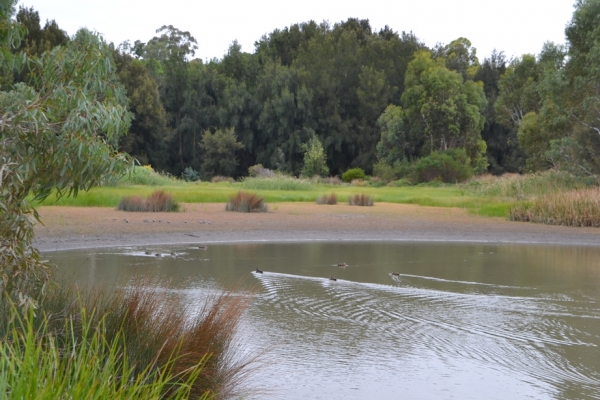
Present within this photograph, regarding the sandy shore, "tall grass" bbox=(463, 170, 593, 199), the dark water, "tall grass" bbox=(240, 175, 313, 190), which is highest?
"tall grass" bbox=(463, 170, 593, 199)

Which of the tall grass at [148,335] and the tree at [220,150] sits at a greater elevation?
the tree at [220,150]

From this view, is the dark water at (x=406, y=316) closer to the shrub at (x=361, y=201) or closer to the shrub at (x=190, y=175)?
the shrub at (x=361, y=201)

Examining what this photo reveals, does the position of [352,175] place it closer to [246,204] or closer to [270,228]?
[246,204]

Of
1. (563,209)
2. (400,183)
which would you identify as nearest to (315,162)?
(400,183)

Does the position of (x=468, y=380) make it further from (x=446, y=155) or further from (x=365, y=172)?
(x=365, y=172)

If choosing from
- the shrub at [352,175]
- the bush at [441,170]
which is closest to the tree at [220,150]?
the shrub at [352,175]

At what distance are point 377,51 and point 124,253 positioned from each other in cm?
4854

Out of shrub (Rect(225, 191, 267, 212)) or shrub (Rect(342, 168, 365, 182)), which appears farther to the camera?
shrub (Rect(342, 168, 365, 182))

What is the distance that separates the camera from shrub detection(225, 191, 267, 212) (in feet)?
77.4

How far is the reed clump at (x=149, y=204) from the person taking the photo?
22.6 metres

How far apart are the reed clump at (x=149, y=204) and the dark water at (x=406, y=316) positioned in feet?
23.9

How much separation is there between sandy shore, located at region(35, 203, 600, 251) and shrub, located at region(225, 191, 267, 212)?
1.04ft

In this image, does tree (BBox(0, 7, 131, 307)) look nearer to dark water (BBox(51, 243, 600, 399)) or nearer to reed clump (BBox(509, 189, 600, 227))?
dark water (BBox(51, 243, 600, 399))

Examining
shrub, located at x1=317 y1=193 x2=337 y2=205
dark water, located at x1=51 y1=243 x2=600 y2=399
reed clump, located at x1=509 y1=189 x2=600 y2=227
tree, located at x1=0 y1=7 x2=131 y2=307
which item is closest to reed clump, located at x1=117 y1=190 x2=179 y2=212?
shrub, located at x1=317 y1=193 x2=337 y2=205
